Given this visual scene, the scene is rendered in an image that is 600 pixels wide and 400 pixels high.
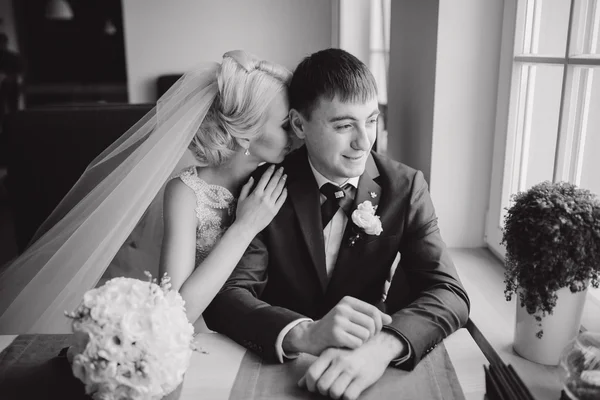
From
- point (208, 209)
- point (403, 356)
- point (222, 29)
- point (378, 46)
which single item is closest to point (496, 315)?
point (403, 356)

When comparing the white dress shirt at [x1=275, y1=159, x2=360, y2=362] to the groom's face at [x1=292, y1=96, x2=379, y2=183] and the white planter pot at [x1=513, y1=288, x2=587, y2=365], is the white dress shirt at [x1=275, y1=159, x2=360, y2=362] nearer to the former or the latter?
the groom's face at [x1=292, y1=96, x2=379, y2=183]

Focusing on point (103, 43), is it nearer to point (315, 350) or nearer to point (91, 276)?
point (91, 276)

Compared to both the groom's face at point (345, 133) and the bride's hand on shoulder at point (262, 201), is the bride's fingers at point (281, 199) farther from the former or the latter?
the groom's face at point (345, 133)

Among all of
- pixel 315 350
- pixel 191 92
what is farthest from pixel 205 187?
pixel 315 350

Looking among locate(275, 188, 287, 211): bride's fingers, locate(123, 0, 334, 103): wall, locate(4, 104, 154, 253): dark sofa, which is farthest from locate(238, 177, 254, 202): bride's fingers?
locate(123, 0, 334, 103): wall

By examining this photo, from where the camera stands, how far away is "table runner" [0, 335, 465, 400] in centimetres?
107

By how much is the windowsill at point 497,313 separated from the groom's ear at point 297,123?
27.2 inches

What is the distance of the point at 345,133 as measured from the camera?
1.47 meters

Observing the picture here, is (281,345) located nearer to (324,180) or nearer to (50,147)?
(324,180)

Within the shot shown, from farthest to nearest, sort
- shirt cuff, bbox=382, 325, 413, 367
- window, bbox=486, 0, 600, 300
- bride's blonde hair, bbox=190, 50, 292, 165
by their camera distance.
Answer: bride's blonde hair, bbox=190, 50, 292, 165 < window, bbox=486, 0, 600, 300 < shirt cuff, bbox=382, 325, 413, 367

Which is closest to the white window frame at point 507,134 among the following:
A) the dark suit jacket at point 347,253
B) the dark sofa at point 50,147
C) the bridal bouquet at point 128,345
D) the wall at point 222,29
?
the dark suit jacket at point 347,253

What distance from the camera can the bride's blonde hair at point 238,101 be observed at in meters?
1.65

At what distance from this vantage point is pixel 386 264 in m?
1.57

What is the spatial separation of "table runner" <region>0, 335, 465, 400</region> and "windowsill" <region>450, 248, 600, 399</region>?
159mm
